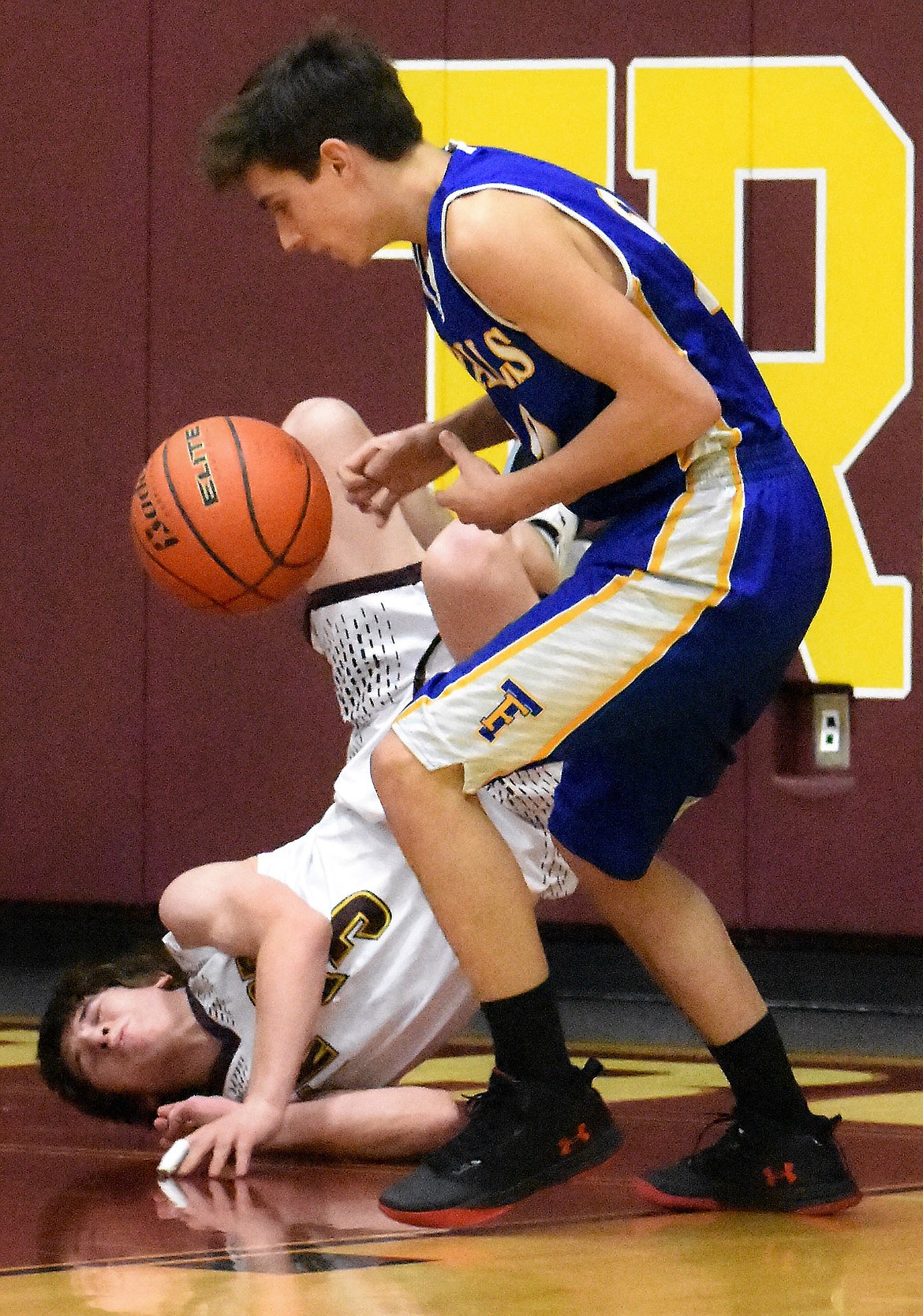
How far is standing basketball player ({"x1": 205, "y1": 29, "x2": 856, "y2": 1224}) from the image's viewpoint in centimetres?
182

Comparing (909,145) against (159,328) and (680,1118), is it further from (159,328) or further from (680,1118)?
(680,1118)

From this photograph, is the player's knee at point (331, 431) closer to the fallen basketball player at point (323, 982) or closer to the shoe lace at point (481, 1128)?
the fallen basketball player at point (323, 982)

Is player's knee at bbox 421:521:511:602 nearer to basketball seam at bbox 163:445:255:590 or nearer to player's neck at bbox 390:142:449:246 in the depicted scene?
basketball seam at bbox 163:445:255:590

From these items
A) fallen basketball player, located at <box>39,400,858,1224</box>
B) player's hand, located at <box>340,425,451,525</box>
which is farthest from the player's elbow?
fallen basketball player, located at <box>39,400,858,1224</box>

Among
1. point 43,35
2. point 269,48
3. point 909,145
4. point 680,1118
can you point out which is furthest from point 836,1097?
point 43,35

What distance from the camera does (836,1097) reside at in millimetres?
2762

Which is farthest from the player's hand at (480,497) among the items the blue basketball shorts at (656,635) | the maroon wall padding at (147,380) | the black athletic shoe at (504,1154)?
the maroon wall padding at (147,380)

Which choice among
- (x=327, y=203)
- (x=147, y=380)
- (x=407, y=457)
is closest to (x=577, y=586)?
(x=407, y=457)

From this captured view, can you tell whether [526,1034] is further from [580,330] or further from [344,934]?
[580,330]

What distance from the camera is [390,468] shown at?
218cm

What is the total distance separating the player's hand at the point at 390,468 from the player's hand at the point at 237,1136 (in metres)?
0.75

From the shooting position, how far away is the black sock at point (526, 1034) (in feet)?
6.20

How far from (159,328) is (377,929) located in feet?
6.60

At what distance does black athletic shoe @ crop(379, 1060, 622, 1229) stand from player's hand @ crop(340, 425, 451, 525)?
74cm
